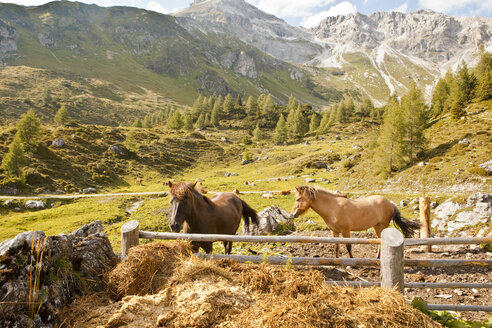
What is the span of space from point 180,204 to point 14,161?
156 ft

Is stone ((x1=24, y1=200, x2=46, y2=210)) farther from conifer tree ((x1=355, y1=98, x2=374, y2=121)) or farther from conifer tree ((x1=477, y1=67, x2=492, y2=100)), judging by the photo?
conifer tree ((x1=355, y1=98, x2=374, y2=121))

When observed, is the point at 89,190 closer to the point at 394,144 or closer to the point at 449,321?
the point at 394,144

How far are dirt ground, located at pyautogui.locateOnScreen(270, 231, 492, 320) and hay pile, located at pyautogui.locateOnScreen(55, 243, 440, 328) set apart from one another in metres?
4.30

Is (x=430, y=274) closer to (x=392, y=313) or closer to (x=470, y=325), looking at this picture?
(x=470, y=325)

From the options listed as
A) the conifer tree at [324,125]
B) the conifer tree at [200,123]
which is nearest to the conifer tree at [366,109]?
the conifer tree at [324,125]


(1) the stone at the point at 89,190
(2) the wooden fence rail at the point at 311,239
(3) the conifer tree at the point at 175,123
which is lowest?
(1) the stone at the point at 89,190

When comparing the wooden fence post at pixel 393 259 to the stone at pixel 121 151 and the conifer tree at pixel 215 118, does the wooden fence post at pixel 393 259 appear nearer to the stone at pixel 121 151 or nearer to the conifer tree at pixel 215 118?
the stone at pixel 121 151

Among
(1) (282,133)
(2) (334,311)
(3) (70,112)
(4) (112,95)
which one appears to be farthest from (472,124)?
(4) (112,95)

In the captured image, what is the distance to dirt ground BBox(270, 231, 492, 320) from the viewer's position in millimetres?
A: 7555

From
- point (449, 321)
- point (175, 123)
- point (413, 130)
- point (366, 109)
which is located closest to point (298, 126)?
point (366, 109)

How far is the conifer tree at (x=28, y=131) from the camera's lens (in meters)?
48.1

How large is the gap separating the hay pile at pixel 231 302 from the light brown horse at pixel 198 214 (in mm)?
1797

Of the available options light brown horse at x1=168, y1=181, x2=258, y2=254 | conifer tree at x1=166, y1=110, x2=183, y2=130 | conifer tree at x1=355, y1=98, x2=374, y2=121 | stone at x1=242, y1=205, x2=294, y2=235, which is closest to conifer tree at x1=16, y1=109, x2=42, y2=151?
conifer tree at x1=166, y1=110, x2=183, y2=130

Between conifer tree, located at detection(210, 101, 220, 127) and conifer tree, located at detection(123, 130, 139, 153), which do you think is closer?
conifer tree, located at detection(123, 130, 139, 153)
